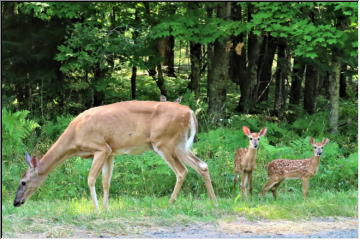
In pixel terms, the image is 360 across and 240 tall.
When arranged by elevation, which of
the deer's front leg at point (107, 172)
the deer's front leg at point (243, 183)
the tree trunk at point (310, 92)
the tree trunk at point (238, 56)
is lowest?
the deer's front leg at point (243, 183)

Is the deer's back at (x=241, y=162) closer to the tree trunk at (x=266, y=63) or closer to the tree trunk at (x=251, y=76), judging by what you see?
the tree trunk at (x=251, y=76)

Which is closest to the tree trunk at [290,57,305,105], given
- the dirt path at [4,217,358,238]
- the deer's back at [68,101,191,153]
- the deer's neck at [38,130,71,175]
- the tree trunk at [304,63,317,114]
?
the tree trunk at [304,63,317,114]

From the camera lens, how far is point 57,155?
973cm

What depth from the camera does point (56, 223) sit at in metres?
7.66

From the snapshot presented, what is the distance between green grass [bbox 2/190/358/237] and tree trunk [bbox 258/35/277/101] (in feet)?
38.8

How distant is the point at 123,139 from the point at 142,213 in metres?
1.79

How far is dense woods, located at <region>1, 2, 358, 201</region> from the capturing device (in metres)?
12.8

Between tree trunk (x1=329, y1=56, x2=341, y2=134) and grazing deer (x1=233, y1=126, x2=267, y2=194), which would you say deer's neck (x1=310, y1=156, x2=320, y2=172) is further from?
tree trunk (x1=329, y1=56, x2=341, y2=134)

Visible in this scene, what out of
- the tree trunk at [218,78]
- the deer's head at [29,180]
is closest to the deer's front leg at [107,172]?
the deer's head at [29,180]

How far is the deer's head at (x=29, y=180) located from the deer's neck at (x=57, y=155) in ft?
0.24

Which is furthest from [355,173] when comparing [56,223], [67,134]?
[56,223]

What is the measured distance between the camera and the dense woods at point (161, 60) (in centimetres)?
1277

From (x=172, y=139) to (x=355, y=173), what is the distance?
3.86 m

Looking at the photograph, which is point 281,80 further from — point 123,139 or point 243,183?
point 123,139
